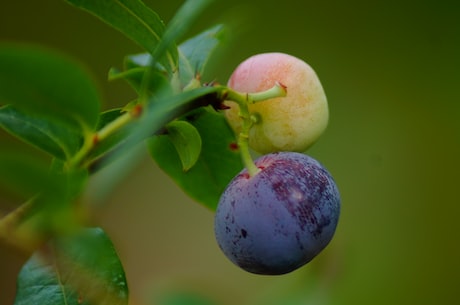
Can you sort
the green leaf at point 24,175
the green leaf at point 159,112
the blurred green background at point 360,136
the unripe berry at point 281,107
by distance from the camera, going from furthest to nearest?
1. the blurred green background at point 360,136
2. the unripe berry at point 281,107
3. the green leaf at point 159,112
4. the green leaf at point 24,175

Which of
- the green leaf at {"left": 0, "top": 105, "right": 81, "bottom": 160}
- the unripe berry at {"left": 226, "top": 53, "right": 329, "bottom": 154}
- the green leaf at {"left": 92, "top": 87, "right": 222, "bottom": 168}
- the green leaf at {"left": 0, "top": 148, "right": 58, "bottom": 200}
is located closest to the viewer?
the green leaf at {"left": 0, "top": 148, "right": 58, "bottom": 200}

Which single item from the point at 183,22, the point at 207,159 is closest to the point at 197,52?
the point at 207,159

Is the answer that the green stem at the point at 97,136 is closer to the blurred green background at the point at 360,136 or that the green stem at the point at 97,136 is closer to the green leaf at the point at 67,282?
→ the green leaf at the point at 67,282

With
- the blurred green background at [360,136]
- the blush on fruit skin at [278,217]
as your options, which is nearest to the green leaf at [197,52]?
the blush on fruit skin at [278,217]

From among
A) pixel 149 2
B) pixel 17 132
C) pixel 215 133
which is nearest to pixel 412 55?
pixel 149 2

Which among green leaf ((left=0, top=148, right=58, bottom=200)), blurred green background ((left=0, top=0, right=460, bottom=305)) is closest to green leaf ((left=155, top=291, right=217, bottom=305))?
green leaf ((left=0, top=148, right=58, bottom=200))

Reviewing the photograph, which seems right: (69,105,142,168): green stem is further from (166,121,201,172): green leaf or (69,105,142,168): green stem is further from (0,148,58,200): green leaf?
(0,148,58,200): green leaf

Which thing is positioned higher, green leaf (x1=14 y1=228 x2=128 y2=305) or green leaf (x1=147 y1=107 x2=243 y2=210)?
green leaf (x1=147 y1=107 x2=243 y2=210)
